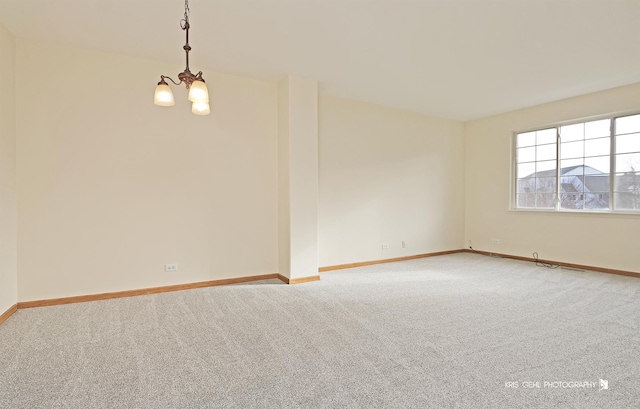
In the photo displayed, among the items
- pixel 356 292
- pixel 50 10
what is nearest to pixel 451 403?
pixel 356 292

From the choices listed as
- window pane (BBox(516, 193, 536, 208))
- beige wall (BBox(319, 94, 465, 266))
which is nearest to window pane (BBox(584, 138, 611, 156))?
window pane (BBox(516, 193, 536, 208))

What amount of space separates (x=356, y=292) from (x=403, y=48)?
2.89 m

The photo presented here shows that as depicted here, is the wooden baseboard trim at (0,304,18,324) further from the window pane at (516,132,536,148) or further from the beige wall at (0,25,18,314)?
the window pane at (516,132,536,148)

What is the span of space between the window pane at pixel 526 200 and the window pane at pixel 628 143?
1.38m

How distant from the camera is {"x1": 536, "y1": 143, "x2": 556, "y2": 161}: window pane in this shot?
17.9 feet

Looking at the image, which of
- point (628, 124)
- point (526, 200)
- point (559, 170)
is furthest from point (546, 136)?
point (526, 200)

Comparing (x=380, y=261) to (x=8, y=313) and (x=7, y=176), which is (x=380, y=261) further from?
(x=7, y=176)

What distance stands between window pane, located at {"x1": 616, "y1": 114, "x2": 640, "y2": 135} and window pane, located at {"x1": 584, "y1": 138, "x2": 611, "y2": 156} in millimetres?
194

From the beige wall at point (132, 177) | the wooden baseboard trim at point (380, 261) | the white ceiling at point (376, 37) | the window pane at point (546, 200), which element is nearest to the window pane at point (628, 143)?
the white ceiling at point (376, 37)

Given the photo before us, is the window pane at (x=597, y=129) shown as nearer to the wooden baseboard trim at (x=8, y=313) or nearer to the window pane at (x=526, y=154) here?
the window pane at (x=526, y=154)

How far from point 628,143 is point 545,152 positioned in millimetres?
1105

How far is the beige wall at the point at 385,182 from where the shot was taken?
5051 mm

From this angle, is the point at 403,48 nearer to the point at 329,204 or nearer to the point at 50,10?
the point at 329,204

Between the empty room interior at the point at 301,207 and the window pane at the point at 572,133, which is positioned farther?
the window pane at the point at 572,133
